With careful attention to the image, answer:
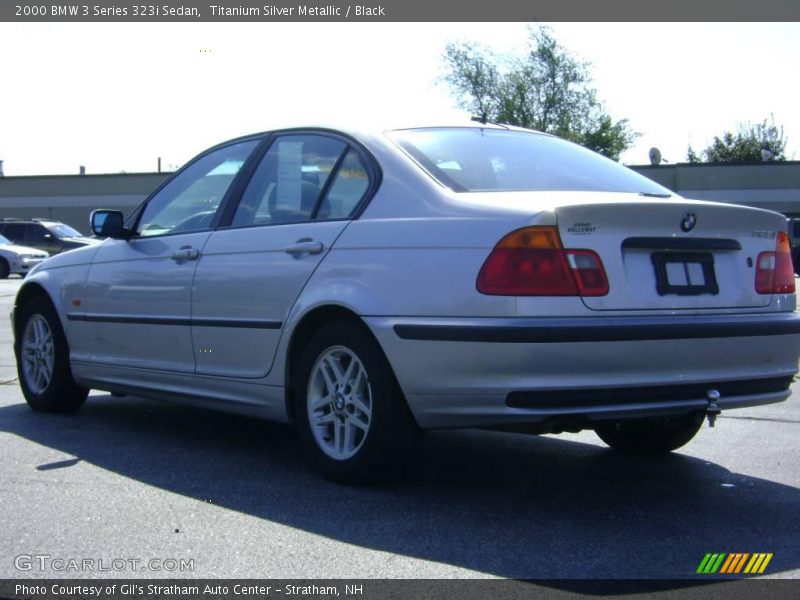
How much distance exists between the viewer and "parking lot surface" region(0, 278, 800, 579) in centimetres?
382

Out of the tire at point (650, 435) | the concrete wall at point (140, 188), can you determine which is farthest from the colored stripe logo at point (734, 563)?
the concrete wall at point (140, 188)

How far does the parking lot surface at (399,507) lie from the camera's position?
12.5 ft

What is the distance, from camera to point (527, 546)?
400 cm

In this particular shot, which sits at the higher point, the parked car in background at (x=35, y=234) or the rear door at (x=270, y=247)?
the rear door at (x=270, y=247)

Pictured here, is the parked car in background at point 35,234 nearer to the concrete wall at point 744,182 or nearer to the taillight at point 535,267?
the concrete wall at point 744,182

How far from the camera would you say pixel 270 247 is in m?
5.30

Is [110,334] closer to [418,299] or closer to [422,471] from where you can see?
[422,471]

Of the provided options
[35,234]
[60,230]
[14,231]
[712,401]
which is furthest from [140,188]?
[712,401]

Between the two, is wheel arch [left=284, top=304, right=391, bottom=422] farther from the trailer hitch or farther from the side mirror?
the side mirror

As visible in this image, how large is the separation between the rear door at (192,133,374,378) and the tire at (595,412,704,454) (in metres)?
1.65

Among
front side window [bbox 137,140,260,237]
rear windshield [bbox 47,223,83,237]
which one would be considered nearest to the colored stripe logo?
front side window [bbox 137,140,260,237]

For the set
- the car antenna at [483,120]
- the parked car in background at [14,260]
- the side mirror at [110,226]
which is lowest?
the parked car in background at [14,260]

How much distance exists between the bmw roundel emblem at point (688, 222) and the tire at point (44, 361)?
158 inches

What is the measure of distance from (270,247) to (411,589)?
2.22 metres
